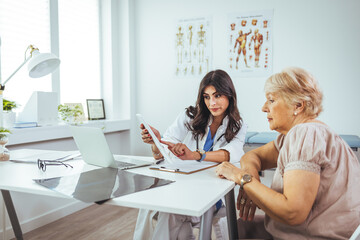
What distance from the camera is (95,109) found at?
3920 mm

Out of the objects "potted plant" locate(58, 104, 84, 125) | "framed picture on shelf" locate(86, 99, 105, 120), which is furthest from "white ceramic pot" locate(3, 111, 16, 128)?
"framed picture on shelf" locate(86, 99, 105, 120)

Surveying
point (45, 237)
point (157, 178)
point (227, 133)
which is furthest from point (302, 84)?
point (45, 237)

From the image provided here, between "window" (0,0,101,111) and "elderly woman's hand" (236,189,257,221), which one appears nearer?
"elderly woman's hand" (236,189,257,221)

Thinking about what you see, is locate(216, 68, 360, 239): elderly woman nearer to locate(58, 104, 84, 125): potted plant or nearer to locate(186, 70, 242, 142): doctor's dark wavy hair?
locate(186, 70, 242, 142): doctor's dark wavy hair

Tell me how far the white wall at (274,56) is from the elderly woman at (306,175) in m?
2.51

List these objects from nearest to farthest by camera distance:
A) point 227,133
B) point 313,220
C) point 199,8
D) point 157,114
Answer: point 313,220, point 227,133, point 199,8, point 157,114

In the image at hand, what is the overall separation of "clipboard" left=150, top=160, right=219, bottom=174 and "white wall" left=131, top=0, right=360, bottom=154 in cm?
213

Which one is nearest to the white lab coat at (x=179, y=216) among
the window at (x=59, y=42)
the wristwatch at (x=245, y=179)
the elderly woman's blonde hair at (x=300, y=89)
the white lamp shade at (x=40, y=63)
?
the wristwatch at (x=245, y=179)

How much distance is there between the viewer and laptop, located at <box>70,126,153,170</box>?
1547 mm

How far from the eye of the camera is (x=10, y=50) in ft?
9.41

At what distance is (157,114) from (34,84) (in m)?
1.61

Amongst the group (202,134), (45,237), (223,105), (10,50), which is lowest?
(45,237)

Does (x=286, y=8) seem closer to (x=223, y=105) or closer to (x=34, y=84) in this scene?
(x=223, y=105)

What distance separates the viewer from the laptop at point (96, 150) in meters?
1.55
